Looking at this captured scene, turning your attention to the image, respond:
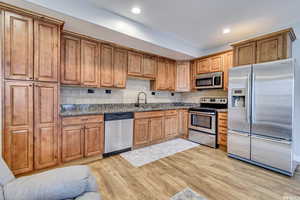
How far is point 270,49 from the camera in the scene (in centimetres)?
260

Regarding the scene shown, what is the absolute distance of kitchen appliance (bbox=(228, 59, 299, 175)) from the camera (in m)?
2.25

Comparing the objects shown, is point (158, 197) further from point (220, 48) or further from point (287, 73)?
point (220, 48)

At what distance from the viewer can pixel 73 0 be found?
2131mm

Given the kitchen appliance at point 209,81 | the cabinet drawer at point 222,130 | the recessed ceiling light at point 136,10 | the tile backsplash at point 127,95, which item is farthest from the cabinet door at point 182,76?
the recessed ceiling light at point 136,10

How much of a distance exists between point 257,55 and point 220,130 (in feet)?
5.88

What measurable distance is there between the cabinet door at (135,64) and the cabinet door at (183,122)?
5.51ft

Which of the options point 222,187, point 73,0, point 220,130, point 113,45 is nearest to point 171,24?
point 113,45

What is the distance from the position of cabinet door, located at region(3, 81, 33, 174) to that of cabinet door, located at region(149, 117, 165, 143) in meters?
2.32

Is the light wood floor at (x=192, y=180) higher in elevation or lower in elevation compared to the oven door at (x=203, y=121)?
lower

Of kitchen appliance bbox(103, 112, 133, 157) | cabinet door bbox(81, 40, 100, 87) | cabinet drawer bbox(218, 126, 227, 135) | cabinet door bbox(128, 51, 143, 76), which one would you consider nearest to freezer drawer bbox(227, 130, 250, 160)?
cabinet drawer bbox(218, 126, 227, 135)

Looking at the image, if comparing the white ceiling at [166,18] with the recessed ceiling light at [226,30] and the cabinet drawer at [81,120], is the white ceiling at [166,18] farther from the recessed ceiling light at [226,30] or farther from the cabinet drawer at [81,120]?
the cabinet drawer at [81,120]

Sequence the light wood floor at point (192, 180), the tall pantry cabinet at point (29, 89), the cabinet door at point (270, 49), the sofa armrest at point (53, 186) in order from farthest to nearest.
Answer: the cabinet door at point (270, 49), the tall pantry cabinet at point (29, 89), the light wood floor at point (192, 180), the sofa armrest at point (53, 186)

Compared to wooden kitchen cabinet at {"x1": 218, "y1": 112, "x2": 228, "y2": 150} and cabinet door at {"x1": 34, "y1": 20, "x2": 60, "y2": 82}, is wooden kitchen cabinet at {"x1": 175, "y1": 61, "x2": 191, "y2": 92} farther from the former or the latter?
cabinet door at {"x1": 34, "y1": 20, "x2": 60, "y2": 82}

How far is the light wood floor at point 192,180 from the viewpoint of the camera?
1837 mm
